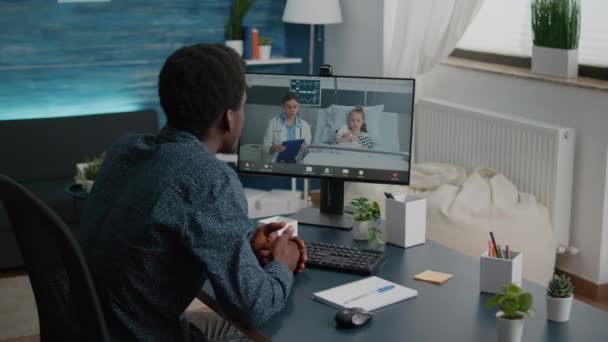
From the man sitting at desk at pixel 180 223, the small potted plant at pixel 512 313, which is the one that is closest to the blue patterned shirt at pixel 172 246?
the man sitting at desk at pixel 180 223

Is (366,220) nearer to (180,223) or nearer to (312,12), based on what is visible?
(180,223)

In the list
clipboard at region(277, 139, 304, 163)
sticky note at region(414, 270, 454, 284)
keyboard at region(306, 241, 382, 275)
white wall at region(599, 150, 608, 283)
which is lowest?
white wall at region(599, 150, 608, 283)

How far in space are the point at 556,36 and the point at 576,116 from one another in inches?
14.8

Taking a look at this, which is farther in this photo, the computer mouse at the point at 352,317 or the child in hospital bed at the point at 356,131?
the child in hospital bed at the point at 356,131

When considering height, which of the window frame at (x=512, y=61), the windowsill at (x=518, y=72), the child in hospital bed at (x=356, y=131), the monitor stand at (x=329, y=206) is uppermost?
the window frame at (x=512, y=61)

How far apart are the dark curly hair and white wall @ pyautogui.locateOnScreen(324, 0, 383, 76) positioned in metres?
3.33

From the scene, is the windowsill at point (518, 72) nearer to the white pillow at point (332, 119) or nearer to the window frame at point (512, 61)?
the window frame at point (512, 61)

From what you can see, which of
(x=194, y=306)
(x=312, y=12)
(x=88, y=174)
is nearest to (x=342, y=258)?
(x=88, y=174)

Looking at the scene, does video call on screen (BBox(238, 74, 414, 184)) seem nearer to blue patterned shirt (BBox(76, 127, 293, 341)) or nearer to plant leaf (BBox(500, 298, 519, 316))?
blue patterned shirt (BBox(76, 127, 293, 341))

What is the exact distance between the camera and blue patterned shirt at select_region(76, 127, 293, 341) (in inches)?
71.2

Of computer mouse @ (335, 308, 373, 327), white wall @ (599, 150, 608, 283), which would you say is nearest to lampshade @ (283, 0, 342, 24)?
white wall @ (599, 150, 608, 283)

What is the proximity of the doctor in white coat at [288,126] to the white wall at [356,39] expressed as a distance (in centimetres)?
250

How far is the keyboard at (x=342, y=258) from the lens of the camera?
2.23 m

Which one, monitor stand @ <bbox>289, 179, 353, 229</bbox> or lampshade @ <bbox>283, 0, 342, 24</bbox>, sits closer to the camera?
monitor stand @ <bbox>289, 179, 353, 229</bbox>
